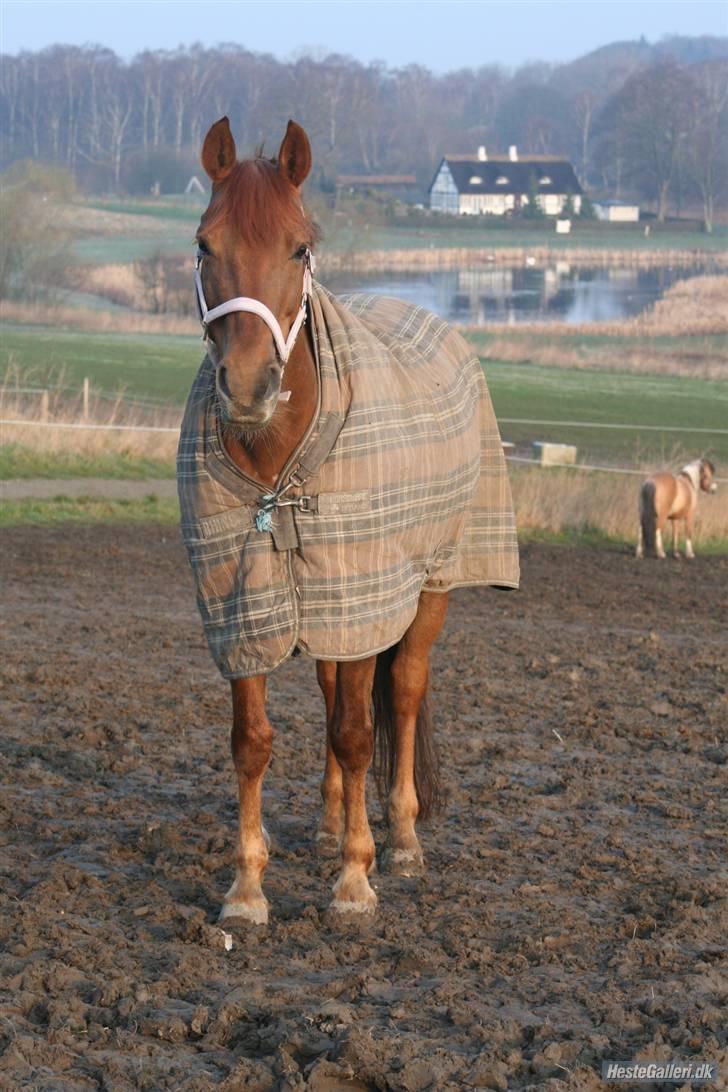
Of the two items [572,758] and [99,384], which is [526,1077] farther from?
[99,384]

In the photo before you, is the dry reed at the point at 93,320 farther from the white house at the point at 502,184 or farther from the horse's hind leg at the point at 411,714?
the white house at the point at 502,184

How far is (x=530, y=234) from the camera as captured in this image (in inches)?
4131

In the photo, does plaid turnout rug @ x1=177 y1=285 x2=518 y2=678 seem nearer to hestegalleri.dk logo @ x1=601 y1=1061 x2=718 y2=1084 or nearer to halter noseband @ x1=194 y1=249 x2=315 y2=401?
halter noseband @ x1=194 y1=249 x2=315 y2=401

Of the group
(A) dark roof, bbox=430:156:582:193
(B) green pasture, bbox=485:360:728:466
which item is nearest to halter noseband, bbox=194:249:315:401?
(B) green pasture, bbox=485:360:728:466

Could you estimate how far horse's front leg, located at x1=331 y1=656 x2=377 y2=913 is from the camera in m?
4.56

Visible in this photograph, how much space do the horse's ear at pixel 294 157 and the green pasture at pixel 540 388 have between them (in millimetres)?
17978

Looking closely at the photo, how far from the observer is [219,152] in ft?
13.4

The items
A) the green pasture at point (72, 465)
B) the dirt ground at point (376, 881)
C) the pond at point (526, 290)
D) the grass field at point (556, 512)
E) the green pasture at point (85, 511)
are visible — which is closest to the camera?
the dirt ground at point (376, 881)

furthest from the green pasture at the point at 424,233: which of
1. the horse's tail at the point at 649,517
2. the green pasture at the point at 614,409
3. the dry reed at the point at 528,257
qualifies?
the horse's tail at the point at 649,517

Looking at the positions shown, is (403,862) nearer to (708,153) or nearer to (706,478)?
(706,478)

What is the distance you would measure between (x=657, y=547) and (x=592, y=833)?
10.1 m

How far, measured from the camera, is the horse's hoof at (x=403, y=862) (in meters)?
5.00

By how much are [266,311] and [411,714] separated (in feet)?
6.40

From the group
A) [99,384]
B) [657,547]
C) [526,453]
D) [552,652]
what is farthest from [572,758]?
[99,384]
